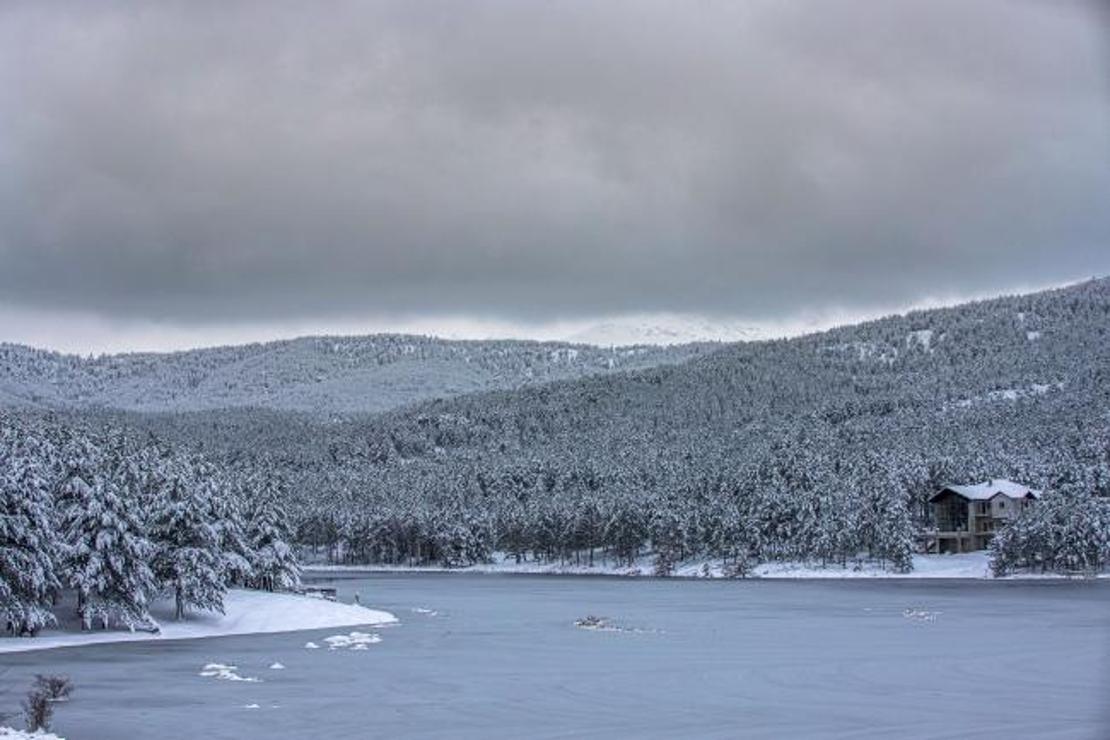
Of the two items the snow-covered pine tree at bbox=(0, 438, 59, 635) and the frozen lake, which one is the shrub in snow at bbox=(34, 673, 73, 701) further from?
the snow-covered pine tree at bbox=(0, 438, 59, 635)

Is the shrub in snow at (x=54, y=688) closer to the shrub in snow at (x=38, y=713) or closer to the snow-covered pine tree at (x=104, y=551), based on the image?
the shrub in snow at (x=38, y=713)

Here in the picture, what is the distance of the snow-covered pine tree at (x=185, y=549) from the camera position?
244 feet

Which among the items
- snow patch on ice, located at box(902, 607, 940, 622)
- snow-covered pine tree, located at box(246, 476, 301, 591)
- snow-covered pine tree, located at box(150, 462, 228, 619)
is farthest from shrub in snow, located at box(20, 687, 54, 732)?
snow-covered pine tree, located at box(246, 476, 301, 591)

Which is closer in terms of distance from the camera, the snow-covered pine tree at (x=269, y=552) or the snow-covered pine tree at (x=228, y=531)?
the snow-covered pine tree at (x=228, y=531)

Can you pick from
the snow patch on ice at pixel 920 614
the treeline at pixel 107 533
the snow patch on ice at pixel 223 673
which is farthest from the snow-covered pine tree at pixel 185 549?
the snow patch on ice at pixel 920 614

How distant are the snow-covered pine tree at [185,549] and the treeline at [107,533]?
6cm

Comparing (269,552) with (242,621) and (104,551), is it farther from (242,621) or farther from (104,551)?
(104,551)

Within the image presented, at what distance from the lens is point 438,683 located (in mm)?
50781

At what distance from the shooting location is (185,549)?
7456 centimetres

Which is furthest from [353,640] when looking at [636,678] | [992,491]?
[992,491]

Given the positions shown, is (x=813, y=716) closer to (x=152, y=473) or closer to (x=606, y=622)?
(x=606, y=622)

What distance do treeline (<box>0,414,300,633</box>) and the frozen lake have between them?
Result: 3802 millimetres

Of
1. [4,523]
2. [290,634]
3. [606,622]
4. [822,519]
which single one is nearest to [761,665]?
[606,622]

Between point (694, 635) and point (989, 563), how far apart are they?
7616 cm
